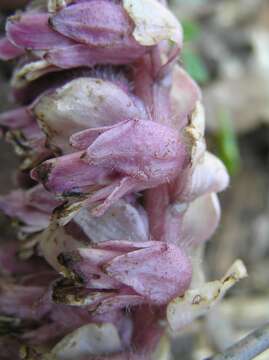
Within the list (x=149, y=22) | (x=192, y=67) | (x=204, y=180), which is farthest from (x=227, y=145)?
(x=149, y=22)

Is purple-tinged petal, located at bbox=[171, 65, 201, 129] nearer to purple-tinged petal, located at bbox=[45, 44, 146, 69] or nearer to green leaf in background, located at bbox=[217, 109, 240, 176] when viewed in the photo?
purple-tinged petal, located at bbox=[45, 44, 146, 69]

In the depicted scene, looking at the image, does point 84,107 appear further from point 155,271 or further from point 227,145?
point 227,145

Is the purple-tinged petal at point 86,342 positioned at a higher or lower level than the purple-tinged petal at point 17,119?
lower

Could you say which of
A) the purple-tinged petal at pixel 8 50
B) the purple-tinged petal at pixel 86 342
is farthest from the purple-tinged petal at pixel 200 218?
the purple-tinged petal at pixel 8 50

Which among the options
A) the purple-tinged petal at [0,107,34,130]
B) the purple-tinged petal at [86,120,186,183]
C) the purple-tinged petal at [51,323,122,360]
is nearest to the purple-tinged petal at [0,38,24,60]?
the purple-tinged petal at [0,107,34,130]

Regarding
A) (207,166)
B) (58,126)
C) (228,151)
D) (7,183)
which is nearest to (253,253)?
(228,151)

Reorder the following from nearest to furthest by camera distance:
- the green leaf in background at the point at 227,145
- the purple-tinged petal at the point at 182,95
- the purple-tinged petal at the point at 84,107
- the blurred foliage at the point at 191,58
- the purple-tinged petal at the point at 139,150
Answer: the purple-tinged petal at the point at 139,150 → the purple-tinged petal at the point at 84,107 → the purple-tinged petal at the point at 182,95 → the blurred foliage at the point at 191,58 → the green leaf in background at the point at 227,145

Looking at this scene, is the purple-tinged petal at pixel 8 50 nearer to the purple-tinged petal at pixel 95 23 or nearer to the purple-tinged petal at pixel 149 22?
the purple-tinged petal at pixel 95 23

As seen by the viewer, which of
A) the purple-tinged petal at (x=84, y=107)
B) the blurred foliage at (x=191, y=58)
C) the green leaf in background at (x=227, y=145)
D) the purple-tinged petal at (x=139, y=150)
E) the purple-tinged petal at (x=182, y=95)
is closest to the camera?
the purple-tinged petal at (x=139, y=150)
